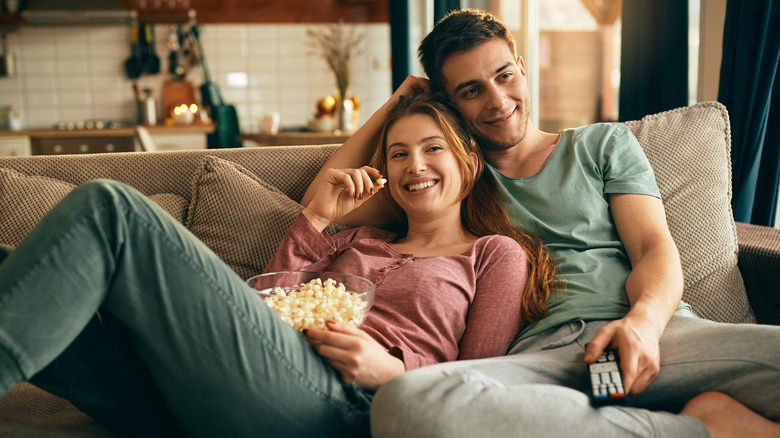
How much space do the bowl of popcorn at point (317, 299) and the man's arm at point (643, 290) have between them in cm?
41

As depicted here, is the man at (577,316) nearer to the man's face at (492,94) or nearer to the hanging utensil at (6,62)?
the man's face at (492,94)

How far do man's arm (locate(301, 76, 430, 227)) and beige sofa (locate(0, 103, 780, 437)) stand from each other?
0.09 meters

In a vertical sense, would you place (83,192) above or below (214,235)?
above

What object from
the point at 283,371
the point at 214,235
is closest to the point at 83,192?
the point at 283,371

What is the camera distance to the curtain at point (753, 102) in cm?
188

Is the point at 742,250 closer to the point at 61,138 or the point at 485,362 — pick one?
the point at 485,362

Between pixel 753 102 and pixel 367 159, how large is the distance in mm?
1202

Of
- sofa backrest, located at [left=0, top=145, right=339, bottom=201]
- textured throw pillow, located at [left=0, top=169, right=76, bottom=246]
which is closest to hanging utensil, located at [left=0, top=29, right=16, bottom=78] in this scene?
sofa backrest, located at [left=0, top=145, right=339, bottom=201]

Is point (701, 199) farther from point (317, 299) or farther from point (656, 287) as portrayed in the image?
point (317, 299)

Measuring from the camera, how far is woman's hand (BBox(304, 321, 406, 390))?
A: 1.05 meters

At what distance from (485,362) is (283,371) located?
0.37 metres

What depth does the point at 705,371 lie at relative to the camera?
3.60ft

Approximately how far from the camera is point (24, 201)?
1582 mm

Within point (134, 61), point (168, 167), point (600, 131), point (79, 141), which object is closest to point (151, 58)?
point (134, 61)
